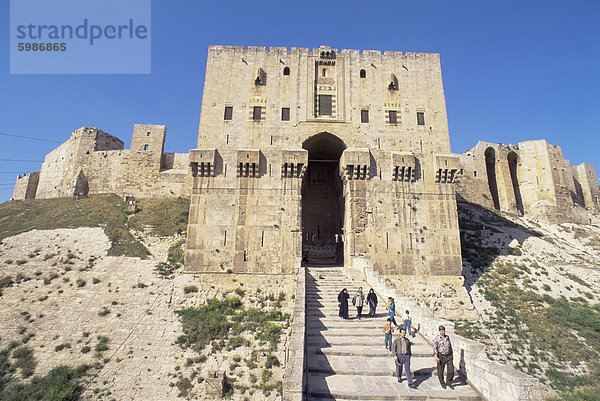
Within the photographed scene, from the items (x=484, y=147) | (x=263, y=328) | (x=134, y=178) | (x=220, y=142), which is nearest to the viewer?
(x=263, y=328)

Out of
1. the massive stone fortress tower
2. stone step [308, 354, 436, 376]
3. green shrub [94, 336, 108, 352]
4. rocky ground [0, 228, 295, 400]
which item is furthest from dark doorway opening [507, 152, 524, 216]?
green shrub [94, 336, 108, 352]

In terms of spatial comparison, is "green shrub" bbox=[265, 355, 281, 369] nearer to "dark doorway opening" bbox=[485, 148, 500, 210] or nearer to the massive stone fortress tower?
the massive stone fortress tower

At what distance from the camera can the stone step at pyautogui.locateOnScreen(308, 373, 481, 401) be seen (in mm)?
7766

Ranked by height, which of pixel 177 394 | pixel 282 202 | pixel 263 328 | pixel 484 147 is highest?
pixel 484 147

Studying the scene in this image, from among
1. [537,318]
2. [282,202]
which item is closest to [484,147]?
[537,318]

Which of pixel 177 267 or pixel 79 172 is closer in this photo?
pixel 177 267

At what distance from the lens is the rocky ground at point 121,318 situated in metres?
13.2

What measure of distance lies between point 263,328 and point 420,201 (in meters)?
12.7

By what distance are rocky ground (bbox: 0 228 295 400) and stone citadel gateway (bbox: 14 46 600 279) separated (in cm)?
191

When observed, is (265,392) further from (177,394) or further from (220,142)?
(220,142)

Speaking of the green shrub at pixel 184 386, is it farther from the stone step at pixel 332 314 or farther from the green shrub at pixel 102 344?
the stone step at pixel 332 314

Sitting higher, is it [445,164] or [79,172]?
[79,172]

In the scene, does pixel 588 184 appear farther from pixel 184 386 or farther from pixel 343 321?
pixel 184 386

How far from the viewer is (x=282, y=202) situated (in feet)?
67.0
